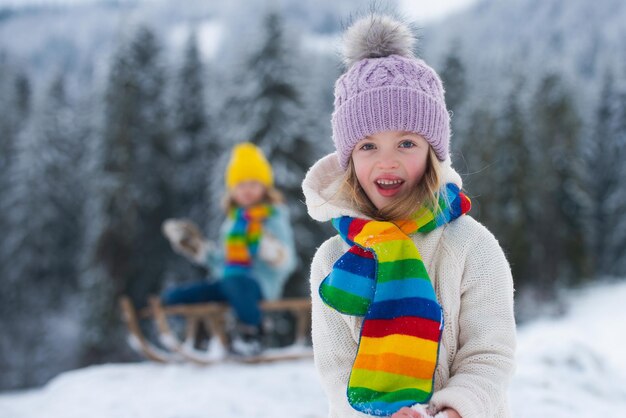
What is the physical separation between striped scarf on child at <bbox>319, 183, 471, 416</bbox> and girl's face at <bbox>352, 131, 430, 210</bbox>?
0.11 meters

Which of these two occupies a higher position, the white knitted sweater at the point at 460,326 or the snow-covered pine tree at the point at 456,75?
the white knitted sweater at the point at 460,326

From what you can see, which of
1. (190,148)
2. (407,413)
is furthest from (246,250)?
(190,148)

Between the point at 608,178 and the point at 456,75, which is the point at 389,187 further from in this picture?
the point at 608,178

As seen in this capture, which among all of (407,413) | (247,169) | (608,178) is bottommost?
(608,178)

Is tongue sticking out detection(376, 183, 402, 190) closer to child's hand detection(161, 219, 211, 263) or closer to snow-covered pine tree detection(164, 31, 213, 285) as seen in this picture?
child's hand detection(161, 219, 211, 263)

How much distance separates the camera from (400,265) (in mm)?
1694

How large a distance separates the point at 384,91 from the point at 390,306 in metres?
0.68

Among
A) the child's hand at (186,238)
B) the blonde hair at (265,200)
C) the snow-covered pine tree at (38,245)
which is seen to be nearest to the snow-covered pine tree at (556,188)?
the snow-covered pine tree at (38,245)

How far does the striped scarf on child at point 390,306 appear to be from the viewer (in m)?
1.59

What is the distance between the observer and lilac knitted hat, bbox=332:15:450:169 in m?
1.85

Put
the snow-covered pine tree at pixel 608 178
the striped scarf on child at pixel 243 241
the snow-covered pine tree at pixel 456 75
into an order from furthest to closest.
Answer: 1. the snow-covered pine tree at pixel 608 178
2. the snow-covered pine tree at pixel 456 75
3. the striped scarf on child at pixel 243 241

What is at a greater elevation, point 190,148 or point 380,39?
point 380,39

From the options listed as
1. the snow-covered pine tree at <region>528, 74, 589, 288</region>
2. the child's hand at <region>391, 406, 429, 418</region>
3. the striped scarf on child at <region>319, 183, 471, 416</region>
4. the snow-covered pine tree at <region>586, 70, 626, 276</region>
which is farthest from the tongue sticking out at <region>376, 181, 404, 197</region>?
the snow-covered pine tree at <region>586, 70, 626, 276</region>

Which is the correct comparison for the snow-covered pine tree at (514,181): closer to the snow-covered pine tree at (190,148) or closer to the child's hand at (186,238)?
the snow-covered pine tree at (190,148)
